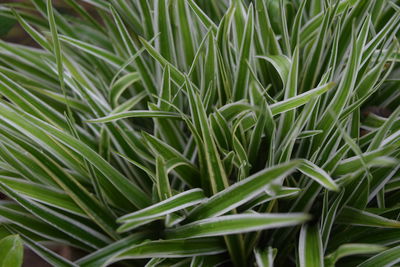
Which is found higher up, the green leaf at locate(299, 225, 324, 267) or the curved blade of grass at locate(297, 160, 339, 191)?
the curved blade of grass at locate(297, 160, 339, 191)

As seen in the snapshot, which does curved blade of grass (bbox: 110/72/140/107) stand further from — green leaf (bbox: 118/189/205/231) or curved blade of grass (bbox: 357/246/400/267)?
curved blade of grass (bbox: 357/246/400/267)

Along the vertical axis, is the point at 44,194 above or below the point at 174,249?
above

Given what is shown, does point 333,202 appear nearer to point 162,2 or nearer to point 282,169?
point 282,169

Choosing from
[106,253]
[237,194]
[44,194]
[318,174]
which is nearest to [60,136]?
[44,194]

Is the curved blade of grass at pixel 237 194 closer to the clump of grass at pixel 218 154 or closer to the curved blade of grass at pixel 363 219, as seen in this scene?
the clump of grass at pixel 218 154

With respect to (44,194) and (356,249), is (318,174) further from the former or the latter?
(44,194)

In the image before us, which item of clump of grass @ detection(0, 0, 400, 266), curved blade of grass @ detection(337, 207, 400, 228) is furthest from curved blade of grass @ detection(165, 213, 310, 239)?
curved blade of grass @ detection(337, 207, 400, 228)

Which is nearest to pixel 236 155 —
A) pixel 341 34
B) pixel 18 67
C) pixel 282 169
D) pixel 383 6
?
pixel 282 169

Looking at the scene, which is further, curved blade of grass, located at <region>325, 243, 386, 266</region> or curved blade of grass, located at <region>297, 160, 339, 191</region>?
curved blade of grass, located at <region>297, 160, 339, 191</region>
